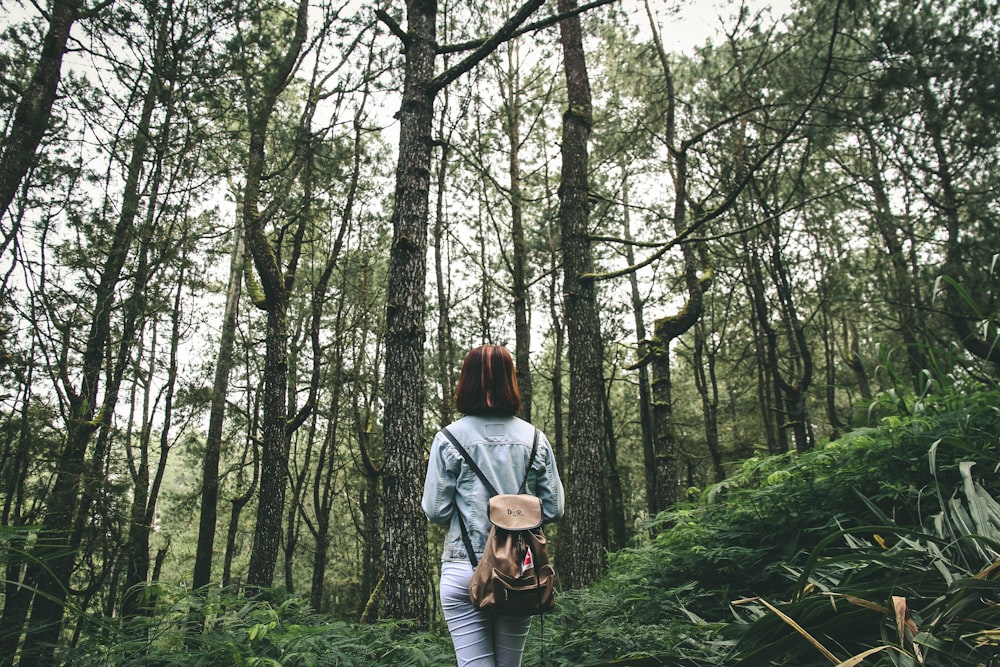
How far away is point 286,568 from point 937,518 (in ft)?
57.8

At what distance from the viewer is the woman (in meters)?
2.43

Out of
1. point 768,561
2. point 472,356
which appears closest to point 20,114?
point 472,356

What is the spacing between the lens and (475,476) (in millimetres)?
2623

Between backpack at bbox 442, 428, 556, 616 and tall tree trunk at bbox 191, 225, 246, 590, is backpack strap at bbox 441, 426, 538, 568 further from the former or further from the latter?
tall tree trunk at bbox 191, 225, 246, 590

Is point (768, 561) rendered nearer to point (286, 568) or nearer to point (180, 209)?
point (180, 209)

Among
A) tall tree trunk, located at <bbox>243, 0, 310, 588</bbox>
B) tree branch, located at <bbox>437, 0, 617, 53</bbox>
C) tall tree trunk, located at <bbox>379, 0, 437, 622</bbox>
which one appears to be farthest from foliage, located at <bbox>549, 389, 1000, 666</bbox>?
tall tree trunk, located at <bbox>243, 0, 310, 588</bbox>

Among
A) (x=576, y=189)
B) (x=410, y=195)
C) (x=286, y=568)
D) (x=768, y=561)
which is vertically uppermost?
(x=576, y=189)

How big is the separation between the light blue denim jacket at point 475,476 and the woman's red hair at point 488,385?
0.18 ft

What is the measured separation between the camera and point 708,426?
15.9 m

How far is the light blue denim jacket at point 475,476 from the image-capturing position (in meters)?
2.57

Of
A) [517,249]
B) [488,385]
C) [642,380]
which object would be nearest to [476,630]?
[488,385]

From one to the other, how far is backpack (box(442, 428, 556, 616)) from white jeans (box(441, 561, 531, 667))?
0.40 feet

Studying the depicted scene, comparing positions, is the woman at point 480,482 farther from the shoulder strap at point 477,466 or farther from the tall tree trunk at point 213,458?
the tall tree trunk at point 213,458

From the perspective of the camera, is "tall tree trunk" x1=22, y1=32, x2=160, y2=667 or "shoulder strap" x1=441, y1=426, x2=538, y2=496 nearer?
"shoulder strap" x1=441, y1=426, x2=538, y2=496
